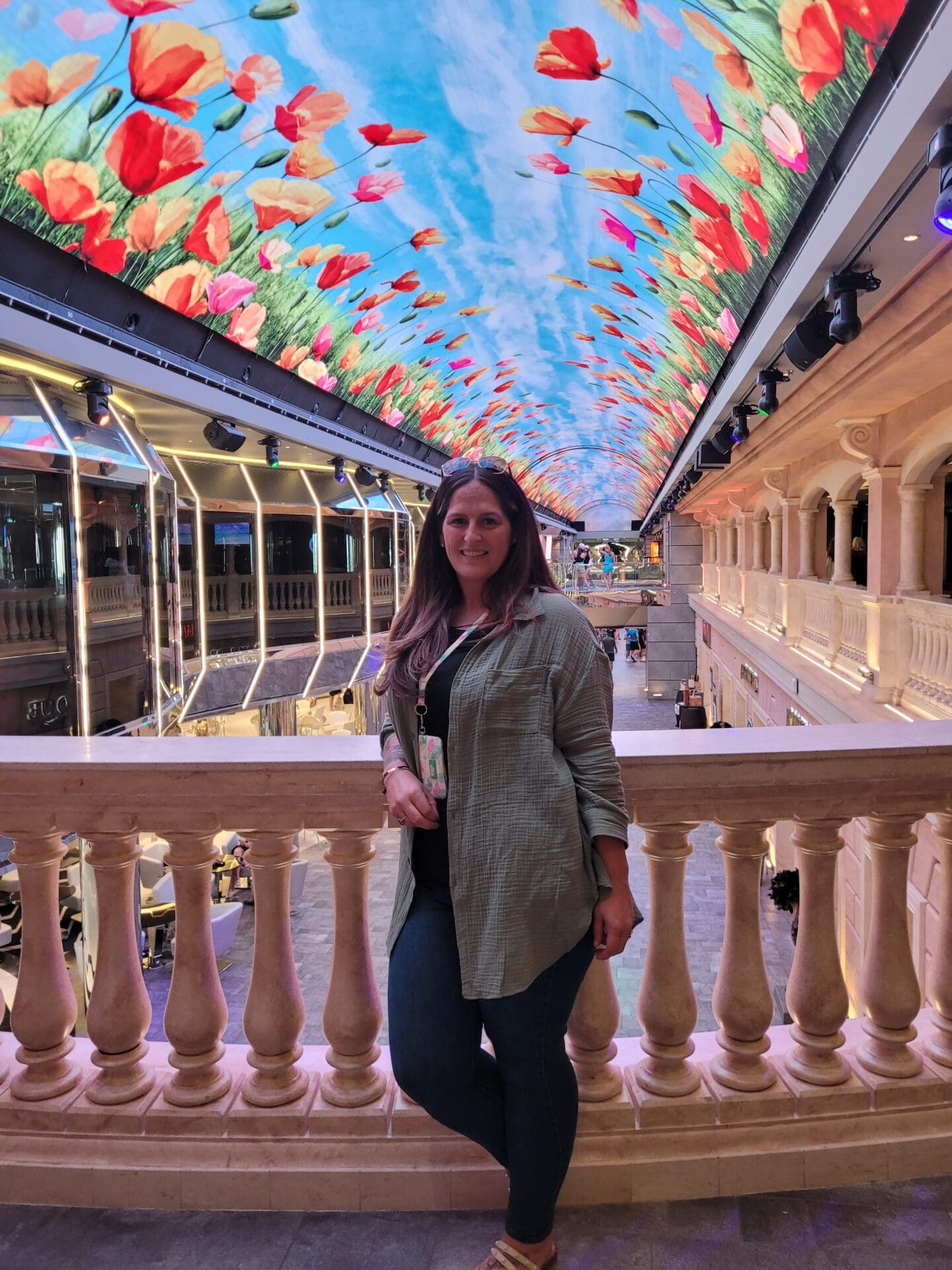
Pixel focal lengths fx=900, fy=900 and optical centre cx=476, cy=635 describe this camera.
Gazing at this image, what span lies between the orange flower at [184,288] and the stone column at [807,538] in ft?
25.0

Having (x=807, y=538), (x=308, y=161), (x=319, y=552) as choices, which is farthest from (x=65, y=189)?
(x=807, y=538)

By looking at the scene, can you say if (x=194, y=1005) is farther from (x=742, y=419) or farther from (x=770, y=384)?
(x=742, y=419)

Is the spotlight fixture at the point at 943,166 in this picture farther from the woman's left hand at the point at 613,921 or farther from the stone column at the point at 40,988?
the stone column at the point at 40,988

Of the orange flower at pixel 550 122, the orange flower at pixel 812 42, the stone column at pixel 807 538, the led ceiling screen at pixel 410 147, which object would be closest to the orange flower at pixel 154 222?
the led ceiling screen at pixel 410 147

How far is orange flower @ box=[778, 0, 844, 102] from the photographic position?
120 inches

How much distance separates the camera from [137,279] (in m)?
5.21

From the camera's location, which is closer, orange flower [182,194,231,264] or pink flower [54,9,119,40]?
pink flower [54,9,119,40]

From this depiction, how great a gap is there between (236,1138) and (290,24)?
436cm

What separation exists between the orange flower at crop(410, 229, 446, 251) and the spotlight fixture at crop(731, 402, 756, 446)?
9.05 ft

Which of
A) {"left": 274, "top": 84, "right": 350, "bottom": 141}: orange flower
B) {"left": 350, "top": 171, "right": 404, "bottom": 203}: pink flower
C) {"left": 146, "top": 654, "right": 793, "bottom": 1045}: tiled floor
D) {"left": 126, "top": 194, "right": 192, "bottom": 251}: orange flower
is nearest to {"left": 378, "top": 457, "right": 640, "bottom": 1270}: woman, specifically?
{"left": 274, "top": 84, "right": 350, "bottom": 141}: orange flower

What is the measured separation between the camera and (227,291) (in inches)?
236

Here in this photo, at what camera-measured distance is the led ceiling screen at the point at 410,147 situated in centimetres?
372

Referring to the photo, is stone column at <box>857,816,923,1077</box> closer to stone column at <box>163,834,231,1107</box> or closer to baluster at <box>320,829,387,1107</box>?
baluster at <box>320,829,387,1107</box>

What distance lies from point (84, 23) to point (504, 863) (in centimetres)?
392
